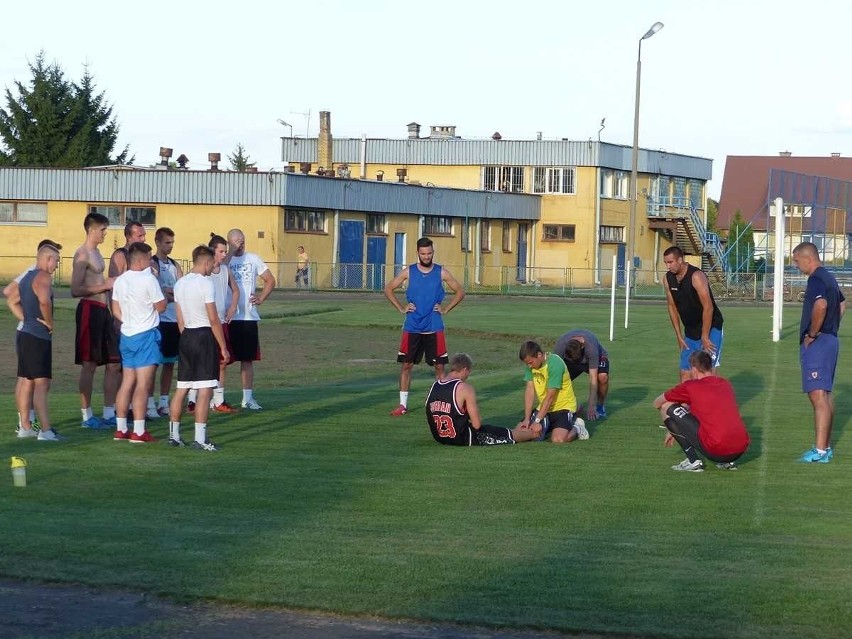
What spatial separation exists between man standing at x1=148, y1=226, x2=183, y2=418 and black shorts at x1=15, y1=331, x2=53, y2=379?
1.52 meters

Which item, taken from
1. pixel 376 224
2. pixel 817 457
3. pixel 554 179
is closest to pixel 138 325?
pixel 817 457

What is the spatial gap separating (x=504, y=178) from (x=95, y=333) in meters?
59.5

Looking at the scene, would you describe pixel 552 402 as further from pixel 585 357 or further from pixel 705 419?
pixel 705 419

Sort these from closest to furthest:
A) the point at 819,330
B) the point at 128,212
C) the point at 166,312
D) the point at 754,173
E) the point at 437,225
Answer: the point at 819,330
the point at 166,312
the point at 128,212
the point at 437,225
the point at 754,173

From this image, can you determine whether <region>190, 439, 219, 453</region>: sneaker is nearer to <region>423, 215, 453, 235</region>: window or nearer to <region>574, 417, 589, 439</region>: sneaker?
<region>574, 417, 589, 439</region>: sneaker

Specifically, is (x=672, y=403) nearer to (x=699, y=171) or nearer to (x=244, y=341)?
(x=244, y=341)

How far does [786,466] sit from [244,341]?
639 centimetres

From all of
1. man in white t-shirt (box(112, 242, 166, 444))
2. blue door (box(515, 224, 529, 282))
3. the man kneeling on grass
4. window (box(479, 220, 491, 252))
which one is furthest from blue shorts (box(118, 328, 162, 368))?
blue door (box(515, 224, 529, 282))

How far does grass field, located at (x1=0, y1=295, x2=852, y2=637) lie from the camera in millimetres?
7277

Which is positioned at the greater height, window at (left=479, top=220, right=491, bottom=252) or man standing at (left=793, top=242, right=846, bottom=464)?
window at (left=479, top=220, right=491, bottom=252)

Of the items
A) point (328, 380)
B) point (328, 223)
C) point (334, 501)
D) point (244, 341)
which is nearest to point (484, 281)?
point (328, 223)

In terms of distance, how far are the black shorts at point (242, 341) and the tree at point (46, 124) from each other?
61.8 metres

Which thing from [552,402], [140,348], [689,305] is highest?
[689,305]

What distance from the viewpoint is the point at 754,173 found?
97062mm
